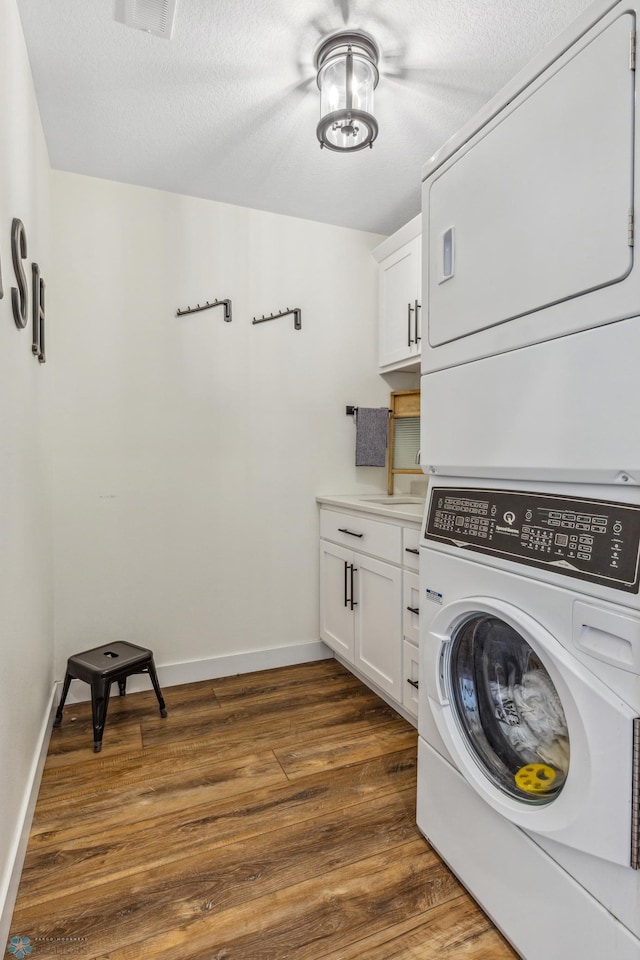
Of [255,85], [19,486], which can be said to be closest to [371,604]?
[19,486]

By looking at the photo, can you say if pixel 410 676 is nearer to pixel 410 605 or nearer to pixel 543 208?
pixel 410 605

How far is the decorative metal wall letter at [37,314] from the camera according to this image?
172 cm

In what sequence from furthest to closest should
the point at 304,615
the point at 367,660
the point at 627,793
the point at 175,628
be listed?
the point at 304,615, the point at 175,628, the point at 367,660, the point at 627,793

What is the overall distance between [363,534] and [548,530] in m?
1.34

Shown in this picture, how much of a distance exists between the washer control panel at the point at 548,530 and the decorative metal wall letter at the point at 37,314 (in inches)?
57.4

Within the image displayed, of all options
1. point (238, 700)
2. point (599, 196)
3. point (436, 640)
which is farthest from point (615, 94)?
point (238, 700)

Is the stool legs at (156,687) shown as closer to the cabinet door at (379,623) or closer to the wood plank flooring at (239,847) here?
the wood plank flooring at (239,847)

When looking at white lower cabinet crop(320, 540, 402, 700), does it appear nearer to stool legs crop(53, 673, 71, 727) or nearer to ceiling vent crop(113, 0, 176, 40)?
stool legs crop(53, 673, 71, 727)

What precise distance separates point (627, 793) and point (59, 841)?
155 centimetres

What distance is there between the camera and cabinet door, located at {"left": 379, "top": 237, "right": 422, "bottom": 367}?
8.33 ft

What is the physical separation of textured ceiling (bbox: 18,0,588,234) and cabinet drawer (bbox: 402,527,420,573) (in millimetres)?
1577

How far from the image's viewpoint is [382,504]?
102 inches

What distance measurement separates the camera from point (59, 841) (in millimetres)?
1508

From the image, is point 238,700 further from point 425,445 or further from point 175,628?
point 425,445
